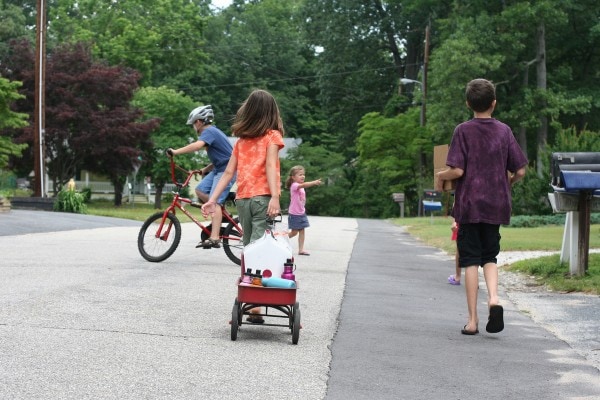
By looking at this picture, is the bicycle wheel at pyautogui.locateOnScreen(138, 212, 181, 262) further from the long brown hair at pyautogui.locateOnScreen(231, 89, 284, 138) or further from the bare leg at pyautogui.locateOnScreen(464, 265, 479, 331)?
the bare leg at pyautogui.locateOnScreen(464, 265, 479, 331)

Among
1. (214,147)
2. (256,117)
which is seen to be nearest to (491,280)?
(256,117)

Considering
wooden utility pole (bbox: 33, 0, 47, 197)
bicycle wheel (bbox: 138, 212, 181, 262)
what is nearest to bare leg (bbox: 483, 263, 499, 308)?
bicycle wheel (bbox: 138, 212, 181, 262)

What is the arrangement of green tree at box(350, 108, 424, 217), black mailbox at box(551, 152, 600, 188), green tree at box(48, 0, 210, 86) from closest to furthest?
1. black mailbox at box(551, 152, 600, 188)
2. green tree at box(350, 108, 424, 217)
3. green tree at box(48, 0, 210, 86)

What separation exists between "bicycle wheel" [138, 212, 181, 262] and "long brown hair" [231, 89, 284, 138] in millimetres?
4921

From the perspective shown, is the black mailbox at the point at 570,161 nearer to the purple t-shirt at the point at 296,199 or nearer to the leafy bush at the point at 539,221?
the purple t-shirt at the point at 296,199

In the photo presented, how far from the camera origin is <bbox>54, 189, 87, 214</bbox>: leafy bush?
31.5 m

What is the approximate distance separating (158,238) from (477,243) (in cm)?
556

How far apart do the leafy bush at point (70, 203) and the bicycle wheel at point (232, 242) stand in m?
20.5

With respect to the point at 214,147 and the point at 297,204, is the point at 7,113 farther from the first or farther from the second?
the point at 214,147

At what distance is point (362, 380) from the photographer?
5516 mm

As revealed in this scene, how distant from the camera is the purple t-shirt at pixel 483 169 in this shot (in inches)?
289

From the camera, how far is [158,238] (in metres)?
12.1

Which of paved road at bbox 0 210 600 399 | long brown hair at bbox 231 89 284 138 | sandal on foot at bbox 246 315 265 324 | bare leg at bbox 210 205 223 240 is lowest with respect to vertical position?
paved road at bbox 0 210 600 399

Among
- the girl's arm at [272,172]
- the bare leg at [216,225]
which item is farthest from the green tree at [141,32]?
the girl's arm at [272,172]
